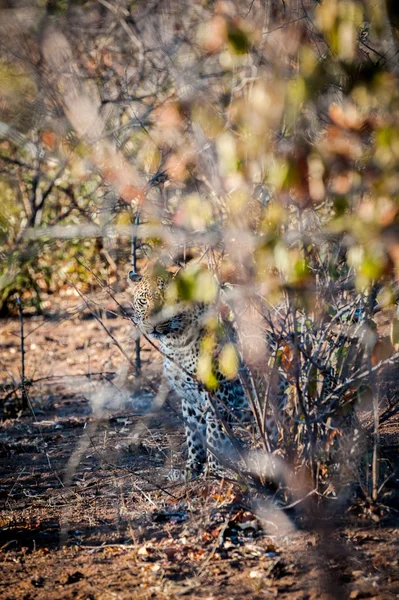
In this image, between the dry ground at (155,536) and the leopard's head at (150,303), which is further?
the leopard's head at (150,303)

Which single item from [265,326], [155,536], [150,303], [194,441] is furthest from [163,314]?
[155,536]

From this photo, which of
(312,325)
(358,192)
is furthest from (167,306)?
(358,192)

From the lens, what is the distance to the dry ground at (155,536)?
3.64 metres

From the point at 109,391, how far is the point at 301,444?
3506mm

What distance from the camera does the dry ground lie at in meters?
3.64

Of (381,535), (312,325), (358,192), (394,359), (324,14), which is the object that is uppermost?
(324,14)

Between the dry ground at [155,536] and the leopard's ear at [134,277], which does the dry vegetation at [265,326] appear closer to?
the dry ground at [155,536]

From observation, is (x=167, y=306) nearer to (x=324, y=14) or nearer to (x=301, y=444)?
(x=301, y=444)

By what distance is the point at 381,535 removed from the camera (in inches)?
155

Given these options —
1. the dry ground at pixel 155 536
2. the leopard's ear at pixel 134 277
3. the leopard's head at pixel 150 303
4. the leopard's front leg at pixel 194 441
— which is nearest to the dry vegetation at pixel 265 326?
the dry ground at pixel 155 536

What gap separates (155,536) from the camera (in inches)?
164

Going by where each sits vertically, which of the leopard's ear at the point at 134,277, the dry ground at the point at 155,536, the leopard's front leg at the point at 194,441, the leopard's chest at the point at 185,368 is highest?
the leopard's ear at the point at 134,277

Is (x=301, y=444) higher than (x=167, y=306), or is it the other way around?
(x=167, y=306)

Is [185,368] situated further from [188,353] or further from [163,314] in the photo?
[163,314]
